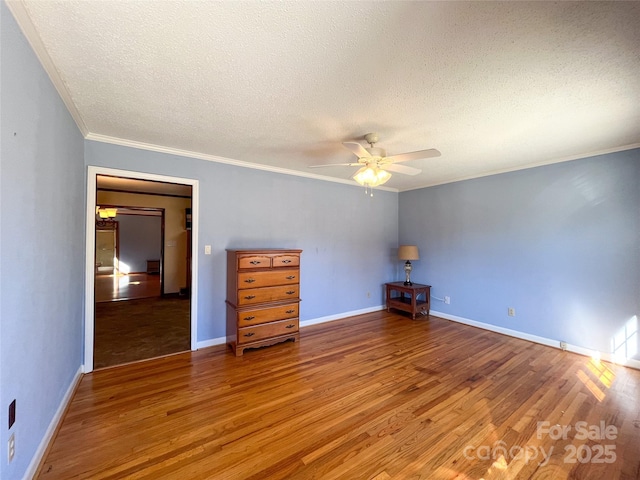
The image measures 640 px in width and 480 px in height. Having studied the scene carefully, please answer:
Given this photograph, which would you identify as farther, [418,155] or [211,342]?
[211,342]

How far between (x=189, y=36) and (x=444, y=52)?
141cm

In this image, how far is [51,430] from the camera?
5.82ft

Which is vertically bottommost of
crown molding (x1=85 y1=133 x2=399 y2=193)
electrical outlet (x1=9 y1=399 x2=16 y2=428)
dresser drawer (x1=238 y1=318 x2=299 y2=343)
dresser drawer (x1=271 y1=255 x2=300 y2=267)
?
dresser drawer (x1=238 y1=318 x2=299 y2=343)

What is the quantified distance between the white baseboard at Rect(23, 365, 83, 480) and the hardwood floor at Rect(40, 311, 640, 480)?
0.06m

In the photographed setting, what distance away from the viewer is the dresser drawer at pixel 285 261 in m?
3.38

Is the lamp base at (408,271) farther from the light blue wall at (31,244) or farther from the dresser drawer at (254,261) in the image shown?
the light blue wall at (31,244)

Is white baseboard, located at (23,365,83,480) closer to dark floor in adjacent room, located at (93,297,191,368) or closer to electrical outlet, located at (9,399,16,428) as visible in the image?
electrical outlet, located at (9,399,16,428)

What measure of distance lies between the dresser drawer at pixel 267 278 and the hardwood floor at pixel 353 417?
2.71 ft

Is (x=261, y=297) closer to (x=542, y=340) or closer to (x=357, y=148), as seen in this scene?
(x=357, y=148)

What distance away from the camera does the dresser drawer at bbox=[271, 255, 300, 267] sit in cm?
338

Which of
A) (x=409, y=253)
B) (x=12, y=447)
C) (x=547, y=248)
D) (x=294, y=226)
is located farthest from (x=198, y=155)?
(x=547, y=248)

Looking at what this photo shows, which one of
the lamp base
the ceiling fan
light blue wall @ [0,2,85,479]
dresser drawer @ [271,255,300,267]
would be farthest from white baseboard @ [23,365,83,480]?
the lamp base


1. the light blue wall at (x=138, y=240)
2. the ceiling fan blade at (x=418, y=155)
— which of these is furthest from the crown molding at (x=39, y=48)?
the light blue wall at (x=138, y=240)

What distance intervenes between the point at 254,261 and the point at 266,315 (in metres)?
0.69
